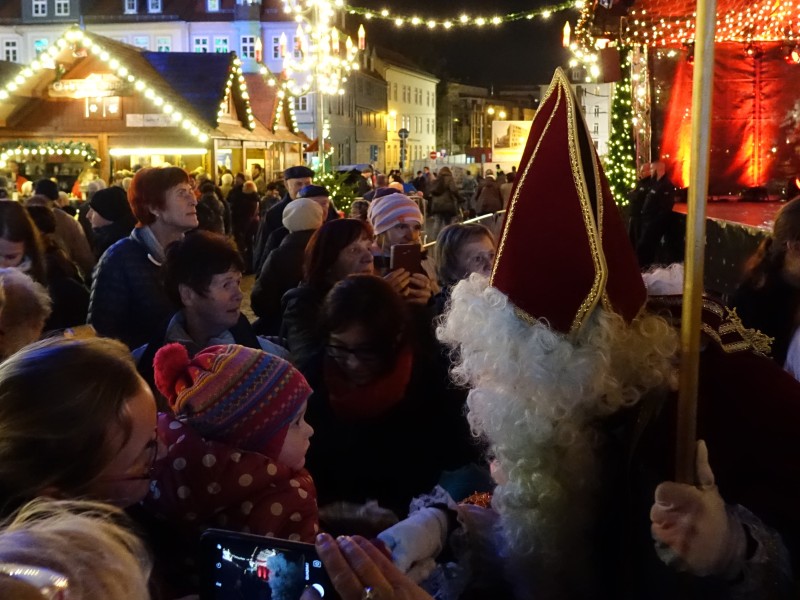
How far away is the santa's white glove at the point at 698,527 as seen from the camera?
1.73 m

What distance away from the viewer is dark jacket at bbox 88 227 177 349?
424cm

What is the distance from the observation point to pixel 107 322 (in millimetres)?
4254

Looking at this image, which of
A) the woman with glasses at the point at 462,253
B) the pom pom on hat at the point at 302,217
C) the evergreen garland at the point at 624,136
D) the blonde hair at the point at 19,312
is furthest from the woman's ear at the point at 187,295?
the evergreen garland at the point at 624,136

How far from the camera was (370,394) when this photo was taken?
9.29 feet

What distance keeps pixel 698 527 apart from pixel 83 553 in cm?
126

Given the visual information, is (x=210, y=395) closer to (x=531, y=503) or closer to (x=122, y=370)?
(x=122, y=370)

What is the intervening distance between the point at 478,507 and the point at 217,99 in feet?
68.8

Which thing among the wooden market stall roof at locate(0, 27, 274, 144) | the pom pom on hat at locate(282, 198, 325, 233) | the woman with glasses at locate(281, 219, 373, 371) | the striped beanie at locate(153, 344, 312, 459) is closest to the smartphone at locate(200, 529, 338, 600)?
the striped beanie at locate(153, 344, 312, 459)

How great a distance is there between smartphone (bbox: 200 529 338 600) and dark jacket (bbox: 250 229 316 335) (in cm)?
401

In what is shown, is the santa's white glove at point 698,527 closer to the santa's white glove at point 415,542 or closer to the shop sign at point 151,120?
the santa's white glove at point 415,542

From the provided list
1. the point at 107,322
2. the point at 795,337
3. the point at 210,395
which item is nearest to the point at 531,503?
the point at 210,395

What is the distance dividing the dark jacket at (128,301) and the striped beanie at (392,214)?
5.11 ft

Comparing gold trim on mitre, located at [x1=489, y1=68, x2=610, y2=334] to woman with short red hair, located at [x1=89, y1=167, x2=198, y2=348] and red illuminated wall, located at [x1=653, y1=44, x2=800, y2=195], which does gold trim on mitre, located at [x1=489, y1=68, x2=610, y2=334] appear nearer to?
woman with short red hair, located at [x1=89, y1=167, x2=198, y2=348]

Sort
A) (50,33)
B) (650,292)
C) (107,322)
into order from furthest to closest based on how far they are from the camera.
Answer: (50,33) → (107,322) → (650,292)
